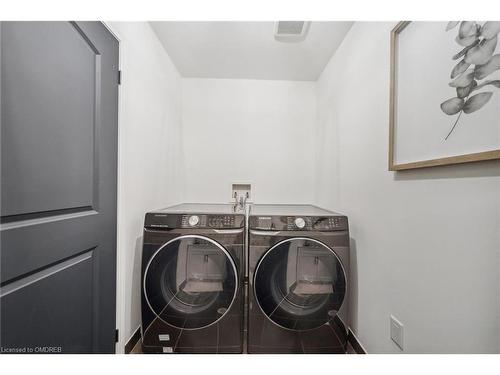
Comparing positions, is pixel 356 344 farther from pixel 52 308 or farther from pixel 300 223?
pixel 52 308

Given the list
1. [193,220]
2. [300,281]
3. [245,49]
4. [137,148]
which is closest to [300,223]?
[300,281]

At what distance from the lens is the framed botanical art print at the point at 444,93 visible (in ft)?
2.36

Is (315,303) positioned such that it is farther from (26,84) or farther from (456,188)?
(26,84)

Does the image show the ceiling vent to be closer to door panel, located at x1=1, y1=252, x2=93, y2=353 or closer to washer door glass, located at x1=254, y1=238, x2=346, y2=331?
washer door glass, located at x1=254, y1=238, x2=346, y2=331

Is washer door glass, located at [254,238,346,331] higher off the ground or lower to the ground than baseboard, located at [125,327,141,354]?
higher

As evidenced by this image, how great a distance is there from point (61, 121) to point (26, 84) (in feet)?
0.52

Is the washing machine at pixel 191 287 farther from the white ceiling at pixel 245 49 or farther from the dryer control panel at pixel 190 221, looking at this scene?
the white ceiling at pixel 245 49

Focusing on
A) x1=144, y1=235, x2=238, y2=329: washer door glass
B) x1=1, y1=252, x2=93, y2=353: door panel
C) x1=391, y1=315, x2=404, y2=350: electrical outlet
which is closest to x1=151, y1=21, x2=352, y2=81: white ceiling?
x1=144, y1=235, x2=238, y2=329: washer door glass

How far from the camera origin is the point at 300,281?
1.42 meters

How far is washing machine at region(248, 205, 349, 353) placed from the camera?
1424 mm

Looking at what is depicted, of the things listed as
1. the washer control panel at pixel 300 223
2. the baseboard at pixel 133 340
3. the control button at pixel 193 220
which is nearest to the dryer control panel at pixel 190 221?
the control button at pixel 193 220

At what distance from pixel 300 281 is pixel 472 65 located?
123cm

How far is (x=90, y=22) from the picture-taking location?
1.06 m

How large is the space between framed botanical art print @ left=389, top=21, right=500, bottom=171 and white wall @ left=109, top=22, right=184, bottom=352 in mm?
1430
